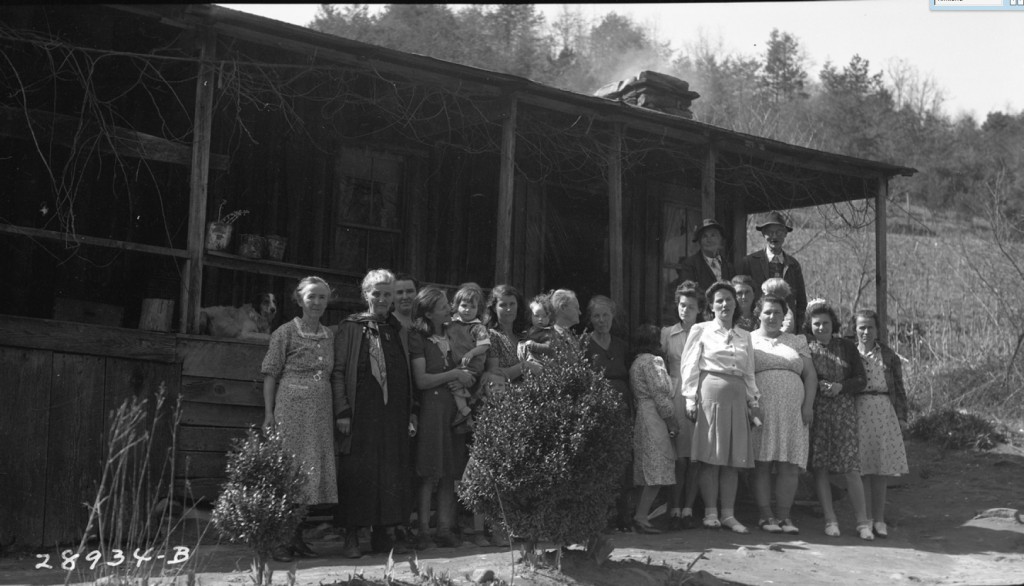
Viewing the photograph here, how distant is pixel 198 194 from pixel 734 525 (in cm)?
465

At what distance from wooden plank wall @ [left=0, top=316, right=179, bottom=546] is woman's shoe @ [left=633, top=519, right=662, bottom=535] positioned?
376cm

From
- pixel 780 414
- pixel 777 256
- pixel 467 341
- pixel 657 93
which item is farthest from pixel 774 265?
pixel 657 93

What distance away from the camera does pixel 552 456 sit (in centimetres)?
542

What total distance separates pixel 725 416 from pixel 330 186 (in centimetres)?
474

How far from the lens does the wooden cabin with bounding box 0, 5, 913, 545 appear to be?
694cm

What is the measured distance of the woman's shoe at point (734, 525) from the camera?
24.1ft

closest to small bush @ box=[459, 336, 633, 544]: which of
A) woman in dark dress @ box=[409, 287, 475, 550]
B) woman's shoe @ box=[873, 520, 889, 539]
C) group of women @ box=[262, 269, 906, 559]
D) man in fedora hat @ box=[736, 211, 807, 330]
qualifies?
group of women @ box=[262, 269, 906, 559]

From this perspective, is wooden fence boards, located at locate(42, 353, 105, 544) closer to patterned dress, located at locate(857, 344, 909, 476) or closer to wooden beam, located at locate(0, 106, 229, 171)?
wooden beam, located at locate(0, 106, 229, 171)

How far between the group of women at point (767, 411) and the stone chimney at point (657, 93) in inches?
198

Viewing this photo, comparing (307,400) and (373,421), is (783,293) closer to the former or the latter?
(373,421)

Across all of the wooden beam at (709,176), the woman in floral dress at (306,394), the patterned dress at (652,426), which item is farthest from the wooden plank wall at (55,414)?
the wooden beam at (709,176)

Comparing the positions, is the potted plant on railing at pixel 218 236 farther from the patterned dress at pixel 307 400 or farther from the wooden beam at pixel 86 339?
the patterned dress at pixel 307 400

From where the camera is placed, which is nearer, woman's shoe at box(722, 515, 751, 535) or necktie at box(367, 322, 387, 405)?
necktie at box(367, 322, 387, 405)

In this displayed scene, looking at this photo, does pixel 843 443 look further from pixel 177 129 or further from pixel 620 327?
pixel 177 129
